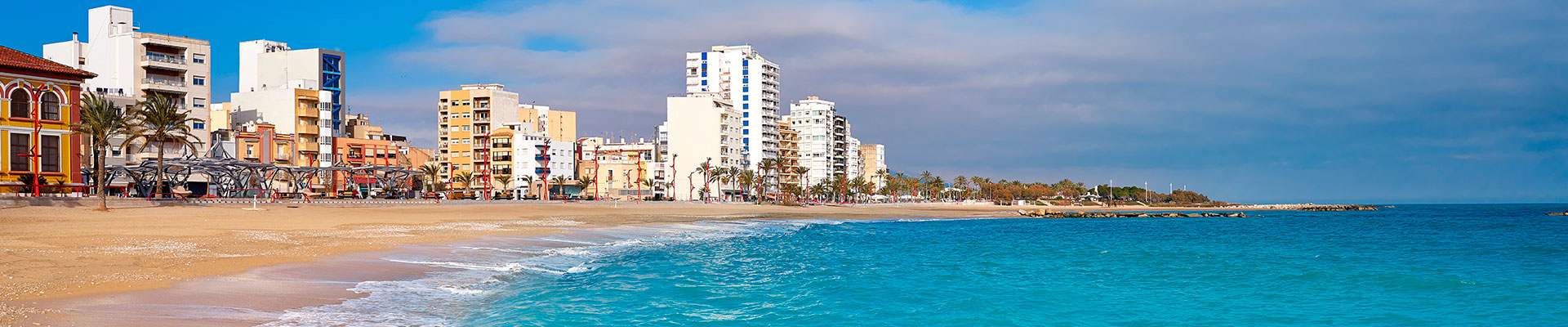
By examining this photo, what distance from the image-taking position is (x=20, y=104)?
4391cm

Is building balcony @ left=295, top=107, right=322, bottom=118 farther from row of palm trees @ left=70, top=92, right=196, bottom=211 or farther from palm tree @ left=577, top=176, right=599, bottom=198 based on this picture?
row of palm trees @ left=70, top=92, right=196, bottom=211

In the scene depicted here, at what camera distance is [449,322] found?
14062mm

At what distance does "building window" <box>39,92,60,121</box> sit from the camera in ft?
147

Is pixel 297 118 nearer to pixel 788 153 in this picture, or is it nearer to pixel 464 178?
pixel 464 178

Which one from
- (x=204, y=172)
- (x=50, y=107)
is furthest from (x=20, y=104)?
(x=204, y=172)

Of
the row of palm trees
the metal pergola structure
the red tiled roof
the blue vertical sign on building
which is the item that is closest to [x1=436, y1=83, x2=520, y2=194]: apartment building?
the blue vertical sign on building

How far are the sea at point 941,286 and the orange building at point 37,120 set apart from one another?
80.3 feet

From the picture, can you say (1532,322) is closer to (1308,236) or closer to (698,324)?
(698,324)

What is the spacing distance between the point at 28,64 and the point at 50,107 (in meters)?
2.04

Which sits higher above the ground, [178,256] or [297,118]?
[297,118]

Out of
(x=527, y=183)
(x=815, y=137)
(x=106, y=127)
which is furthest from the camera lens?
(x=815, y=137)

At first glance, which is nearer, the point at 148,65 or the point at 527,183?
the point at 148,65

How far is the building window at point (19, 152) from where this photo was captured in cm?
4375

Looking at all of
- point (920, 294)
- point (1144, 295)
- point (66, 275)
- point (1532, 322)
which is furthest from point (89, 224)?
point (1532, 322)
